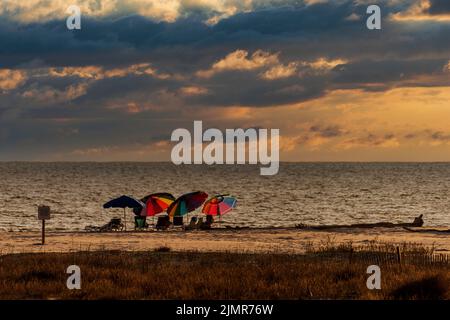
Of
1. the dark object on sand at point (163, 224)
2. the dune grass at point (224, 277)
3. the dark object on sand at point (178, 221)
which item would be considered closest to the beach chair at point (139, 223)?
the dark object on sand at point (163, 224)

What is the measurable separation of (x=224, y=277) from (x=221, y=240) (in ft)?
53.6

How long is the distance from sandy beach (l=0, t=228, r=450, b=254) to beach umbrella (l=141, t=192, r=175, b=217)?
1.32 metres

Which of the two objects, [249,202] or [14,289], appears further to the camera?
[249,202]

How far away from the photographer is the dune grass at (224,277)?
56.0ft

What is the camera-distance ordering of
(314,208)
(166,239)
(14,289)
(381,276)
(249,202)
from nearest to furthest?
1. (14,289)
2. (381,276)
3. (166,239)
4. (314,208)
5. (249,202)

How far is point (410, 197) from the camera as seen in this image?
10075cm

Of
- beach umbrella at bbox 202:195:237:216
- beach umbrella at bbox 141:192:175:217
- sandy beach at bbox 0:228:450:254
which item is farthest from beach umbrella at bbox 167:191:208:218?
sandy beach at bbox 0:228:450:254

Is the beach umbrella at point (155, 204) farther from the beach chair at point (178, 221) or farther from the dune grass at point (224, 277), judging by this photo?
the dune grass at point (224, 277)

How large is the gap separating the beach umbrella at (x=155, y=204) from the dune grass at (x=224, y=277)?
53.2 feet

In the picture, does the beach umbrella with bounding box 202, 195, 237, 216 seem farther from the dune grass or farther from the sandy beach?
the dune grass
